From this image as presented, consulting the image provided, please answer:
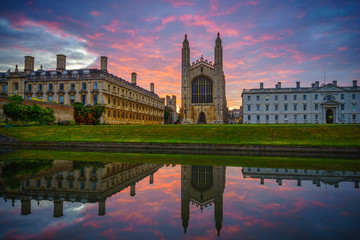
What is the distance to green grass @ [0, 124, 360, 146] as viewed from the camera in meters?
24.1

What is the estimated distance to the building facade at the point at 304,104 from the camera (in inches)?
2616

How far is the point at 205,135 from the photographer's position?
26906 mm

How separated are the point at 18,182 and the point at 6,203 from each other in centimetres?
249

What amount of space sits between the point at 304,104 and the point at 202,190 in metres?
69.6

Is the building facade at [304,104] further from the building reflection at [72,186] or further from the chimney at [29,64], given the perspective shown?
the building reflection at [72,186]

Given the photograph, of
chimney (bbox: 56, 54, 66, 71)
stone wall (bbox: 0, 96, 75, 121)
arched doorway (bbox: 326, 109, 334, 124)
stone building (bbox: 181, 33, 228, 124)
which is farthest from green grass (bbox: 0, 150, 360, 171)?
arched doorway (bbox: 326, 109, 334, 124)

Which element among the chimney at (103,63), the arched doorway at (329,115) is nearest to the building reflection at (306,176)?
the chimney at (103,63)

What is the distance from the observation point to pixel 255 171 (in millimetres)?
11336

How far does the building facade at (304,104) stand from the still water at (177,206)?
61680 millimetres

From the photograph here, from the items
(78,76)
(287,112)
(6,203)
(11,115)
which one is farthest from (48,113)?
(287,112)

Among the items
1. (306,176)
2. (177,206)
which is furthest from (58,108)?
(306,176)

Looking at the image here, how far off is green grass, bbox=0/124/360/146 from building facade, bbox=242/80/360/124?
4122 cm

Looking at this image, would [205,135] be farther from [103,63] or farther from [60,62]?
[60,62]

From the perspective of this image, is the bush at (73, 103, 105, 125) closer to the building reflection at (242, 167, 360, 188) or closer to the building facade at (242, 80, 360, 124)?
the building reflection at (242, 167, 360, 188)
